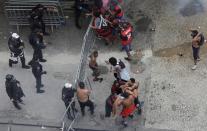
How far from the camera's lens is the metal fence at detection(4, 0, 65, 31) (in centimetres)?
1773

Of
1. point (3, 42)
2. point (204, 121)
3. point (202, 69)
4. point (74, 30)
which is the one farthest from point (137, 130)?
point (3, 42)

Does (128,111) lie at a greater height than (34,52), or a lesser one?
lesser

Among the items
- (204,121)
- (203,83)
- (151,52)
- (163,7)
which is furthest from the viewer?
(163,7)

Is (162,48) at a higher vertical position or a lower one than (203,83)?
higher

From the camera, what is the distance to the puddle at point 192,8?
18056mm

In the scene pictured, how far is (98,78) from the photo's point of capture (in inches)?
642

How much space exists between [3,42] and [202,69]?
660 cm

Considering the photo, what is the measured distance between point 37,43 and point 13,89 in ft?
6.38

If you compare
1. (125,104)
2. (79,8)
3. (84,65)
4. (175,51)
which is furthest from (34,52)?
(175,51)

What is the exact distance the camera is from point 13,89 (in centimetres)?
1488

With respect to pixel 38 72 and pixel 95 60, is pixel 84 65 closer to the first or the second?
pixel 95 60

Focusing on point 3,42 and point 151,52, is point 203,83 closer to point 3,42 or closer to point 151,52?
point 151,52

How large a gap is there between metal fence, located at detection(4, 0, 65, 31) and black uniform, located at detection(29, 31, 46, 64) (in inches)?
54.0

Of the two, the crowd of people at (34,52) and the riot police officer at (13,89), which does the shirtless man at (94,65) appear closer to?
the crowd of people at (34,52)
